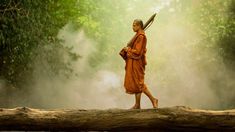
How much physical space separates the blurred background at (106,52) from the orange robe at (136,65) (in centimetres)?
903

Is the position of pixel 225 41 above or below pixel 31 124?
above

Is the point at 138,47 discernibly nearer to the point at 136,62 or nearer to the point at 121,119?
the point at 136,62

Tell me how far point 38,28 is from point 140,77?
11.0 meters

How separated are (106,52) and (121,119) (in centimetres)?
2798

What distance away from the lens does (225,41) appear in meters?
28.3

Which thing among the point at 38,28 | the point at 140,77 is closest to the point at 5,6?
the point at 38,28

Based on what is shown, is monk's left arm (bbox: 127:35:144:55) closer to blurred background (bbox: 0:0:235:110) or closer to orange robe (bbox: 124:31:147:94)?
orange robe (bbox: 124:31:147:94)

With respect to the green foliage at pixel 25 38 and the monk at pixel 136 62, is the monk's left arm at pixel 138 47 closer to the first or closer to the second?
the monk at pixel 136 62

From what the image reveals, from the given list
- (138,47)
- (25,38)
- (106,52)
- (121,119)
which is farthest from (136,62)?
(106,52)

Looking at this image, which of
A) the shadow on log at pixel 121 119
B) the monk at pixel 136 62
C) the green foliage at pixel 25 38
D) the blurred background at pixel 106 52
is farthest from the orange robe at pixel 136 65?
the blurred background at pixel 106 52

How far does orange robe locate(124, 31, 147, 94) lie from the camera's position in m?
12.1

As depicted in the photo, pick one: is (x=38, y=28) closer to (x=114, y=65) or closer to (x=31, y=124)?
(x=31, y=124)

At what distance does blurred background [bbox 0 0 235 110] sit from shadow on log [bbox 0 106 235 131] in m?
9.80

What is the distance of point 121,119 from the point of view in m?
10.8
